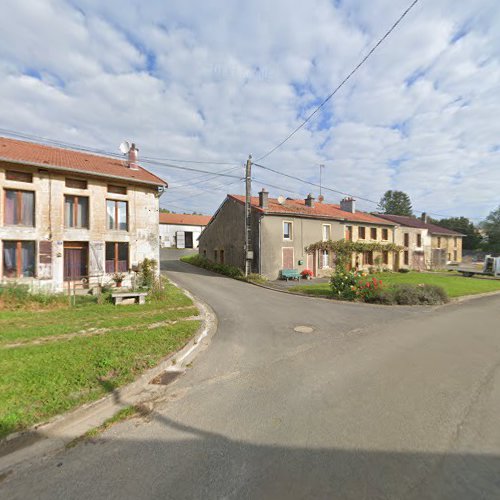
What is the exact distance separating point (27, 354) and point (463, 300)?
17300mm

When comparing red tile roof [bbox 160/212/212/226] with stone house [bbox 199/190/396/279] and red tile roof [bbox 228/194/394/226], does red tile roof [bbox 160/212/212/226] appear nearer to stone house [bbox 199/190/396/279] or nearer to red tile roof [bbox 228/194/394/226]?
stone house [bbox 199/190/396/279]

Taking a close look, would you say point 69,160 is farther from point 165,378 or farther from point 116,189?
point 165,378

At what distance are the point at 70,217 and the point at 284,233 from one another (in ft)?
45.4

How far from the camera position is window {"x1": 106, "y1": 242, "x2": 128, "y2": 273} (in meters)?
13.5

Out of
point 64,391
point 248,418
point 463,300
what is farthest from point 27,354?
point 463,300

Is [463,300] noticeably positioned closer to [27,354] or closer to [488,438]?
[488,438]

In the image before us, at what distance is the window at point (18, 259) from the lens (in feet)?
37.1

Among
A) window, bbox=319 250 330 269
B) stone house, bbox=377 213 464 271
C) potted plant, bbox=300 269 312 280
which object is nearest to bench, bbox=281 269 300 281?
potted plant, bbox=300 269 312 280

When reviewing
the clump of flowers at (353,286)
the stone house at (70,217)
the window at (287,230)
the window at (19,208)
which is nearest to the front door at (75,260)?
the stone house at (70,217)

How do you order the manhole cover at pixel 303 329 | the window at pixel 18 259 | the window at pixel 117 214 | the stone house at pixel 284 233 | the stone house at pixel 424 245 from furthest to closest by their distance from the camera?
the stone house at pixel 424 245
the stone house at pixel 284 233
the window at pixel 117 214
the window at pixel 18 259
the manhole cover at pixel 303 329

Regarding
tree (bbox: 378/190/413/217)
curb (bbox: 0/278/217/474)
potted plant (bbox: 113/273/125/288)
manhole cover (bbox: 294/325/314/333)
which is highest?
tree (bbox: 378/190/413/217)

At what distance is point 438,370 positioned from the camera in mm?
5246

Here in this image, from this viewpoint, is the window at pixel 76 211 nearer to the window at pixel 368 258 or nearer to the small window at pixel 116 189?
the small window at pixel 116 189

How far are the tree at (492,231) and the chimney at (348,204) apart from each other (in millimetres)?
42879
